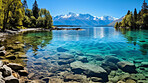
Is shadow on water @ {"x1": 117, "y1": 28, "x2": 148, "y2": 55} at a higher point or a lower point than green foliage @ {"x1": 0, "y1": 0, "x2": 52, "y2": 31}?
lower

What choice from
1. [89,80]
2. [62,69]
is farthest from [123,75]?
[62,69]

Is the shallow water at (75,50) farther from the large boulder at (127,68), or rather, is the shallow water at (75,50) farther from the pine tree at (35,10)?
the pine tree at (35,10)

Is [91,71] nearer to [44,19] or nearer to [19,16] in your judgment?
[19,16]

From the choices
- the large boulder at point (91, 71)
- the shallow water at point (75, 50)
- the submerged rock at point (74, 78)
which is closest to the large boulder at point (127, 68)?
the large boulder at point (91, 71)

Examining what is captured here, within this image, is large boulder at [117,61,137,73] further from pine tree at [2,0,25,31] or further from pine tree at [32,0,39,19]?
pine tree at [32,0,39,19]

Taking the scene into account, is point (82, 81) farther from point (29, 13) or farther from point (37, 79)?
point (29, 13)

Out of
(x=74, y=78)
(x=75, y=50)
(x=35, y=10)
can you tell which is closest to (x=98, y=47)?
(x=75, y=50)

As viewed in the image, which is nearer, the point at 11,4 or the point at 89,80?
the point at 89,80

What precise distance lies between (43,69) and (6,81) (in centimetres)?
317

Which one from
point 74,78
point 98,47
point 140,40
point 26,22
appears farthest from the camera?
point 26,22

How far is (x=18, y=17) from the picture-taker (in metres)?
41.9

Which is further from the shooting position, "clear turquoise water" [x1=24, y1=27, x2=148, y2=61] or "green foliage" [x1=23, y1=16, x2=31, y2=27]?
"green foliage" [x1=23, y1=16, x2=31, y2=27]

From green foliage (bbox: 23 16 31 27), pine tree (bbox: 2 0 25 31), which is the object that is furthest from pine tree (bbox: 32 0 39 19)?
pine tree (bbox: 2 0 25 31)

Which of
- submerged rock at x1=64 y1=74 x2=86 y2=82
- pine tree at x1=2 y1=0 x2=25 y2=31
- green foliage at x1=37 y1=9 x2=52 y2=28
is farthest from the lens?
green foliage at x1=37 y1=9 x2=52 y2=28
